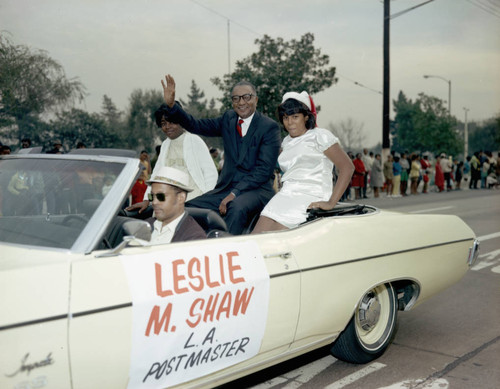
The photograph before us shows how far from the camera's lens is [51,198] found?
8.46 ft

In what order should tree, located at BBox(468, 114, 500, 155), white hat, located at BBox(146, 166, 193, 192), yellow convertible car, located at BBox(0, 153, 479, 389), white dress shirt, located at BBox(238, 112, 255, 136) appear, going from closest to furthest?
yellow convertible car, located at BBox(0, 153, 479, 389), white hat, located at BBox(146, 166, 193, 192), white dress shirt, located at BBox(238, 112, 255, 136), tree, located at BBox(468, 114, 500, 155)

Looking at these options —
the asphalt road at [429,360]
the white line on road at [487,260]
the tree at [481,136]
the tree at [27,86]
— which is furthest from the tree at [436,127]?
the asphalt road at [429,360]

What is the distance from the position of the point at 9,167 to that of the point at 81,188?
1.88 ft

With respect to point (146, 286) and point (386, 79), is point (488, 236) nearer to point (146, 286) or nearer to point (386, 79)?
point (146, 286)

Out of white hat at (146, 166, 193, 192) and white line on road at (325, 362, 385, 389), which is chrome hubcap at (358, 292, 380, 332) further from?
white hat at (146, 166, 193, 192)

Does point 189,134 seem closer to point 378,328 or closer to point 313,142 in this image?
point 313,142

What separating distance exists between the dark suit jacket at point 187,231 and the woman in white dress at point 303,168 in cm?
75

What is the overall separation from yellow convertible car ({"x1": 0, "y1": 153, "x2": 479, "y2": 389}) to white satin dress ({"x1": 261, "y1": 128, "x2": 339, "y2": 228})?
43 centimetres

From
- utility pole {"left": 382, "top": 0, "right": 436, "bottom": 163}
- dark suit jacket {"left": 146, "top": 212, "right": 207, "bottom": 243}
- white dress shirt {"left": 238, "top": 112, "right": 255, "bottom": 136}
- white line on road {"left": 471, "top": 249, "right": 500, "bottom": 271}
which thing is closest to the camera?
dark suit jacket {"left": 146, "top": 212, "right": 207, "bottom": 243}

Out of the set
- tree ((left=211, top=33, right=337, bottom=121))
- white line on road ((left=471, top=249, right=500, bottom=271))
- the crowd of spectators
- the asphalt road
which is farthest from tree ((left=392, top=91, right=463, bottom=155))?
the asphalt road

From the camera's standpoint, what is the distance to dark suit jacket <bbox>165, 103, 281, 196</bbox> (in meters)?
4.19

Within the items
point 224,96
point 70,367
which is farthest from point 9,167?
point 224,96

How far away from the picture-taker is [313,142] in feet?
12.5

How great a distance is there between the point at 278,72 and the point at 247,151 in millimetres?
18900
